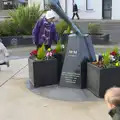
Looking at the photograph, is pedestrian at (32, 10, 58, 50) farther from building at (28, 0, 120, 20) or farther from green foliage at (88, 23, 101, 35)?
building at (28, 0, 120, 20)

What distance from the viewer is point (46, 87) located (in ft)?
23.9

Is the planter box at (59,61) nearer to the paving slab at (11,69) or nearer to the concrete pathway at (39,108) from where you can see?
the concrete pathway at (39,108)

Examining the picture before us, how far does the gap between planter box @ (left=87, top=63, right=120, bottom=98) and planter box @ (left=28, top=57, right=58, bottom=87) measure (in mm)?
999

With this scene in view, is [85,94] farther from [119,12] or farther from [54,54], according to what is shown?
[119,12]

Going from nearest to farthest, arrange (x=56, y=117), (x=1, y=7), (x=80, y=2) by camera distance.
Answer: (x=56, y=117), (x=80, y=2), (x=1, y=7)

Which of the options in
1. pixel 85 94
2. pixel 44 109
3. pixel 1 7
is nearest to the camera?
pixel 44 109

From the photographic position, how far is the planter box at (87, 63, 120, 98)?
252 inches

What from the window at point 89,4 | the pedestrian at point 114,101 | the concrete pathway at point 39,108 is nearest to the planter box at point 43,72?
the concrete pathway at point 39,108

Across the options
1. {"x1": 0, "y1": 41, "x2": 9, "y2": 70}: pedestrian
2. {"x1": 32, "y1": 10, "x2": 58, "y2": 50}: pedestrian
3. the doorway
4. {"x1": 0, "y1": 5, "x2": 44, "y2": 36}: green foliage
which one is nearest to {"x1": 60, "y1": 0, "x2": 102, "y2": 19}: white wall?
the doorway

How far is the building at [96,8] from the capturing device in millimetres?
32812

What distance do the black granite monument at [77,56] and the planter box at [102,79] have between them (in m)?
0.40

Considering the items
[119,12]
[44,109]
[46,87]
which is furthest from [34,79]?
[119,12]

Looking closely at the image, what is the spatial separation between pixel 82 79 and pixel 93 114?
1441 mm

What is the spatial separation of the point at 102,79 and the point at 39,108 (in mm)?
1296
